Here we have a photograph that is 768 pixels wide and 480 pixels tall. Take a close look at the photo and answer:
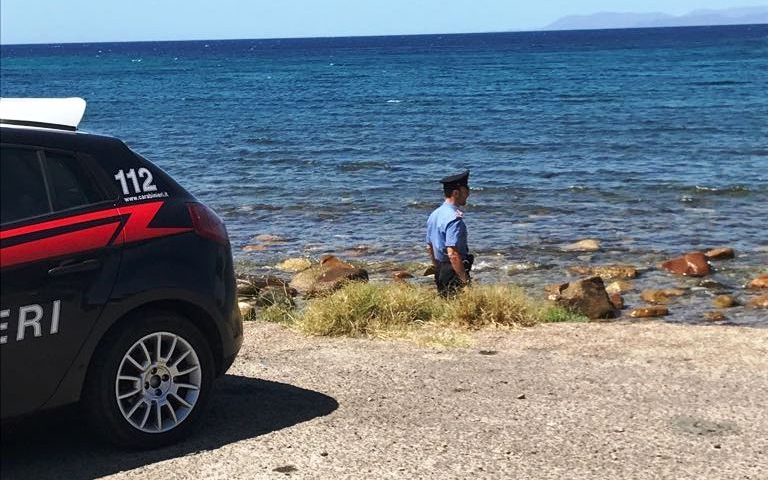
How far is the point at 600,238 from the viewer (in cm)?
1758

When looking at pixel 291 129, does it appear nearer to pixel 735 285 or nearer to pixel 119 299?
pixel 735 285

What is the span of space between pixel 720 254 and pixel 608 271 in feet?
5.95

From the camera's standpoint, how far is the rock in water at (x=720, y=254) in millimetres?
15633

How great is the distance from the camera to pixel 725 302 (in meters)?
13.1

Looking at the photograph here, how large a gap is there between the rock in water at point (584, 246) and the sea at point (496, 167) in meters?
0.27

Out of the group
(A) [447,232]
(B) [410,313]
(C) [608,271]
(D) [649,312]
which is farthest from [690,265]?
(B) [410,313]

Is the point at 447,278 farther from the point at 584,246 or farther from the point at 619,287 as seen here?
the point at 584,246

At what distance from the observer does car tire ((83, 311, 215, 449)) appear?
5.44 meters

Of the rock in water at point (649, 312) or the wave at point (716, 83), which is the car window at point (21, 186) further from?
the wave at point (716, 83)

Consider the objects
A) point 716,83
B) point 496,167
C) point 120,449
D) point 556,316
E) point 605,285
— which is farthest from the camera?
point 716,83

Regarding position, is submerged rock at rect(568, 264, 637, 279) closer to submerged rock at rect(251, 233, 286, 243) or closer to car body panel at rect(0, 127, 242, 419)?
submerged rock at rect(251, 233, 286, 243)

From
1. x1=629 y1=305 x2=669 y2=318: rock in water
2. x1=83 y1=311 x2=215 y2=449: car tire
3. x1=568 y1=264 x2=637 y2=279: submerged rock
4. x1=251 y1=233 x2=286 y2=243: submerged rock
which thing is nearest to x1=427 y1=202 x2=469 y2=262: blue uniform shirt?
x1=629 y1=305 x2=669 y2=318: rock in water

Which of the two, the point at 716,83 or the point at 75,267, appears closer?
the point at 75,267

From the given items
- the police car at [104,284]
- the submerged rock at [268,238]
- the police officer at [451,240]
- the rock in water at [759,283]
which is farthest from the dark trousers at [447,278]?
the submerged rock at [268,238]
